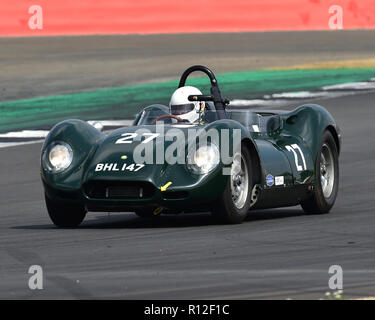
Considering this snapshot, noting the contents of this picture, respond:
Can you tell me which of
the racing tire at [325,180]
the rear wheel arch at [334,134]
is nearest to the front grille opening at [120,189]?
the racing tire at [325,180]

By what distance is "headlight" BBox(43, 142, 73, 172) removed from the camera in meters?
10.9

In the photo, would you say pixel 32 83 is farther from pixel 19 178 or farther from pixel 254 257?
pixel 254 257

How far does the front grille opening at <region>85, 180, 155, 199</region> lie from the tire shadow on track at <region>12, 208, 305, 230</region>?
0.58 m

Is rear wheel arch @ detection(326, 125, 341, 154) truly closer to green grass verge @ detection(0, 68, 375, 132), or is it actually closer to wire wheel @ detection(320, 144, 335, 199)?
wire wheel @ detection(320, 144, 335, 199)

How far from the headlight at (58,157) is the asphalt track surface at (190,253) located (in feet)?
1.83

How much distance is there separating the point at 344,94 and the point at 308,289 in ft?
57.9

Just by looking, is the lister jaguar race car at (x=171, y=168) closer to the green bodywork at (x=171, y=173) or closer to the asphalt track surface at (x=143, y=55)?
the green bodywork at (x=171, y=173)

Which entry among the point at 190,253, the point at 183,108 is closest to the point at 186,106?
the point at 183,108

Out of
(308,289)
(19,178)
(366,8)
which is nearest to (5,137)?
(19,178)

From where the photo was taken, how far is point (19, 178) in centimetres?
1578

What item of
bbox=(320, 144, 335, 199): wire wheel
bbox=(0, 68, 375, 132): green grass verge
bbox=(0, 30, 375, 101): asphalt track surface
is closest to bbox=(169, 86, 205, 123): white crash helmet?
bbox=(320, 144, 335, 199): wire wheel

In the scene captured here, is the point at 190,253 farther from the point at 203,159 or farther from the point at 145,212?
the point at 145,212

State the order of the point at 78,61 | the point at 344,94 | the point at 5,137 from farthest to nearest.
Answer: the point at 78,61 → the point at 344,94 → the point at 5,137

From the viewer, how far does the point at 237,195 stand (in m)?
11.0
